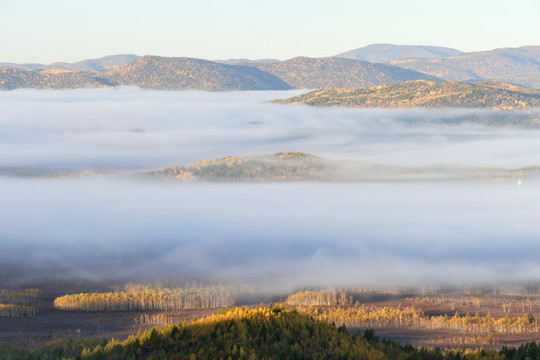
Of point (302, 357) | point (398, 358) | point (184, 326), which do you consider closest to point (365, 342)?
point (398, 358)

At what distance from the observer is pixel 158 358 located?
90938 mm

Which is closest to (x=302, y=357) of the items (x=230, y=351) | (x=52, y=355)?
(x=230, y=351)

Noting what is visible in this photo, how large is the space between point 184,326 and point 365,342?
30.6m

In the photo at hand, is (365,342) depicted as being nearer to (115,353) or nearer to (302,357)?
(302,357)

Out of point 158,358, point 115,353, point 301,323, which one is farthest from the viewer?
point 301,323

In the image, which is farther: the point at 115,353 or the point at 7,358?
the point at 7,358

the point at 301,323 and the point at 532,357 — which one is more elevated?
the point at 301,323

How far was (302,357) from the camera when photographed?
332 ft

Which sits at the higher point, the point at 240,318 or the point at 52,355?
the point at 240,318

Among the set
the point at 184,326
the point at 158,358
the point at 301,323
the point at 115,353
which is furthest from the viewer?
the point at 301,323

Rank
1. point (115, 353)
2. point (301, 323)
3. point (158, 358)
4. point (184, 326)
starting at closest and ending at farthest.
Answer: point (158, 358) < point (115, 353) < point (184, 326) < point (301, 323)

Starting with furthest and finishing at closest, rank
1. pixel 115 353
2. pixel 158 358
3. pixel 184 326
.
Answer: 1. pixel 184 326
2. pixel 115 353
3. pixel 158 358

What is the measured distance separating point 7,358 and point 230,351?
4080 cm

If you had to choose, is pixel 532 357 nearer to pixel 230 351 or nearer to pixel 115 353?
pixel 230 351
